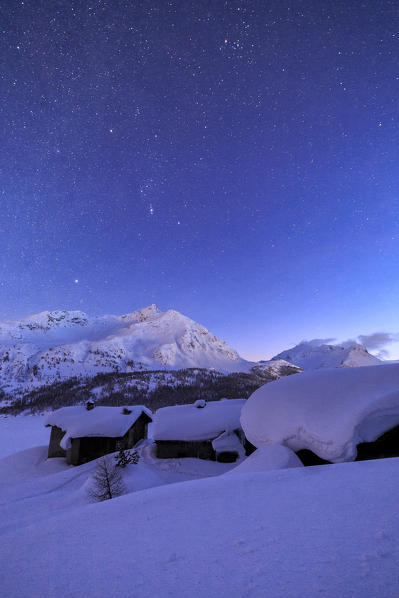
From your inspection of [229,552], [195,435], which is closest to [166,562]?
[229,552]

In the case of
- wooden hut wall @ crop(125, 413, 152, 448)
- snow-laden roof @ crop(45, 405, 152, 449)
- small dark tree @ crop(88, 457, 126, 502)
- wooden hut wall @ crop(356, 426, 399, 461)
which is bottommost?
wooden hut wall @ crop(125, 413, 152, 448)

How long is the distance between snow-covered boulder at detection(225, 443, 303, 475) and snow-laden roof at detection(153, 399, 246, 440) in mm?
11535

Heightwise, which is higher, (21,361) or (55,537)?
(21,361)

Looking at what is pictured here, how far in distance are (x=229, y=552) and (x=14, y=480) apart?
21.9 metres

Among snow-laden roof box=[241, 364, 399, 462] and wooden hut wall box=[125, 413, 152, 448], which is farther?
wooden hut wall box=[125, 413, 152, 448]

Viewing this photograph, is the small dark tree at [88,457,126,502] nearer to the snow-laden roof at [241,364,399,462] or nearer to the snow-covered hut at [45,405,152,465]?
the snow-laden roof at [241,364,399,462]

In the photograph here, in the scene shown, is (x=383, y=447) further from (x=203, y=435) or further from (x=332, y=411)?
(x=203, y=435)

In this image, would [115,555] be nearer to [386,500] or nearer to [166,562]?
[166,562]

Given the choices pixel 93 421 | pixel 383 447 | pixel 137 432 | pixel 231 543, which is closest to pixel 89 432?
pixel 93 421

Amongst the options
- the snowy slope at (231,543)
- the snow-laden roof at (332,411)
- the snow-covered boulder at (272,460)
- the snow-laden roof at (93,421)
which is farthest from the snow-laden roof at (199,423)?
the snowy slope at (231,543)

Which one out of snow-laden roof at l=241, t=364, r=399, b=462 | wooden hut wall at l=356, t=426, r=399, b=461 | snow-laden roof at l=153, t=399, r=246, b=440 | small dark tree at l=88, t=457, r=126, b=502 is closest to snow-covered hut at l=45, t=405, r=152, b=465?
snow-laden roof at l=153, t=399, r=246, b=440

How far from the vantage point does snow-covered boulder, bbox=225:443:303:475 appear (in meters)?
5.64

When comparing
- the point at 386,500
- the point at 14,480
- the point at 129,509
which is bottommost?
the point at 14,480

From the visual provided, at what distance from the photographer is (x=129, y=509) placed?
3412 millimetres
